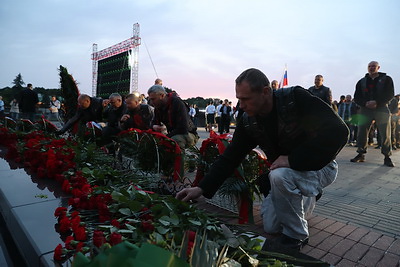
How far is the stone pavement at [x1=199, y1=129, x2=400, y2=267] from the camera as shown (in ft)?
7.32

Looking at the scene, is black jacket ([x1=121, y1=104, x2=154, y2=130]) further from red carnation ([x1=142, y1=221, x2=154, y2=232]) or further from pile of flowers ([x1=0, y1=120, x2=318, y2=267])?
red carnation ([x1=142, y1=221, x2=154, y2=232])

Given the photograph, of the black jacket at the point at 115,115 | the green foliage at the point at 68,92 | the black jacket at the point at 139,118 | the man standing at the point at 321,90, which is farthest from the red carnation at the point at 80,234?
the man standing at the point at 321,90

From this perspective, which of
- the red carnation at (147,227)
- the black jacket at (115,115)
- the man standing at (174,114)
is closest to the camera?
the red carnation at (147,227)

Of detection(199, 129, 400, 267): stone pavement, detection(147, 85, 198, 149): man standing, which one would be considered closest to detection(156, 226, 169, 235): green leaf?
detection(199, 129, 400, 267): stone pavement

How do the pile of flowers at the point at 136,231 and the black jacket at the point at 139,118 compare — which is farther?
the black jacket at the point at 139,118

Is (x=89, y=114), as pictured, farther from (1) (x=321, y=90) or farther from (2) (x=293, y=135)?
(1) (x=321, y=90)

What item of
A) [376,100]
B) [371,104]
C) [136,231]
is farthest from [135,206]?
[376,100]

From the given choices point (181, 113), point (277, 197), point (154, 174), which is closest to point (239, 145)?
point (277, 197)

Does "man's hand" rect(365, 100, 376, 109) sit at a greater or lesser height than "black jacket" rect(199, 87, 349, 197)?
greater

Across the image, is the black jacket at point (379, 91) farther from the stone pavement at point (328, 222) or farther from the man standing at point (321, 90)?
the stone pavement at point (328, 222)

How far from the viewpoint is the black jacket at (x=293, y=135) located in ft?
6.66

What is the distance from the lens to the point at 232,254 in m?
1.30

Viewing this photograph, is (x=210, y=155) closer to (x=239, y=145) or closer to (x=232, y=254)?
(x=239, y=145)

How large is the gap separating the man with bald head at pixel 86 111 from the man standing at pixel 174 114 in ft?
7.61
